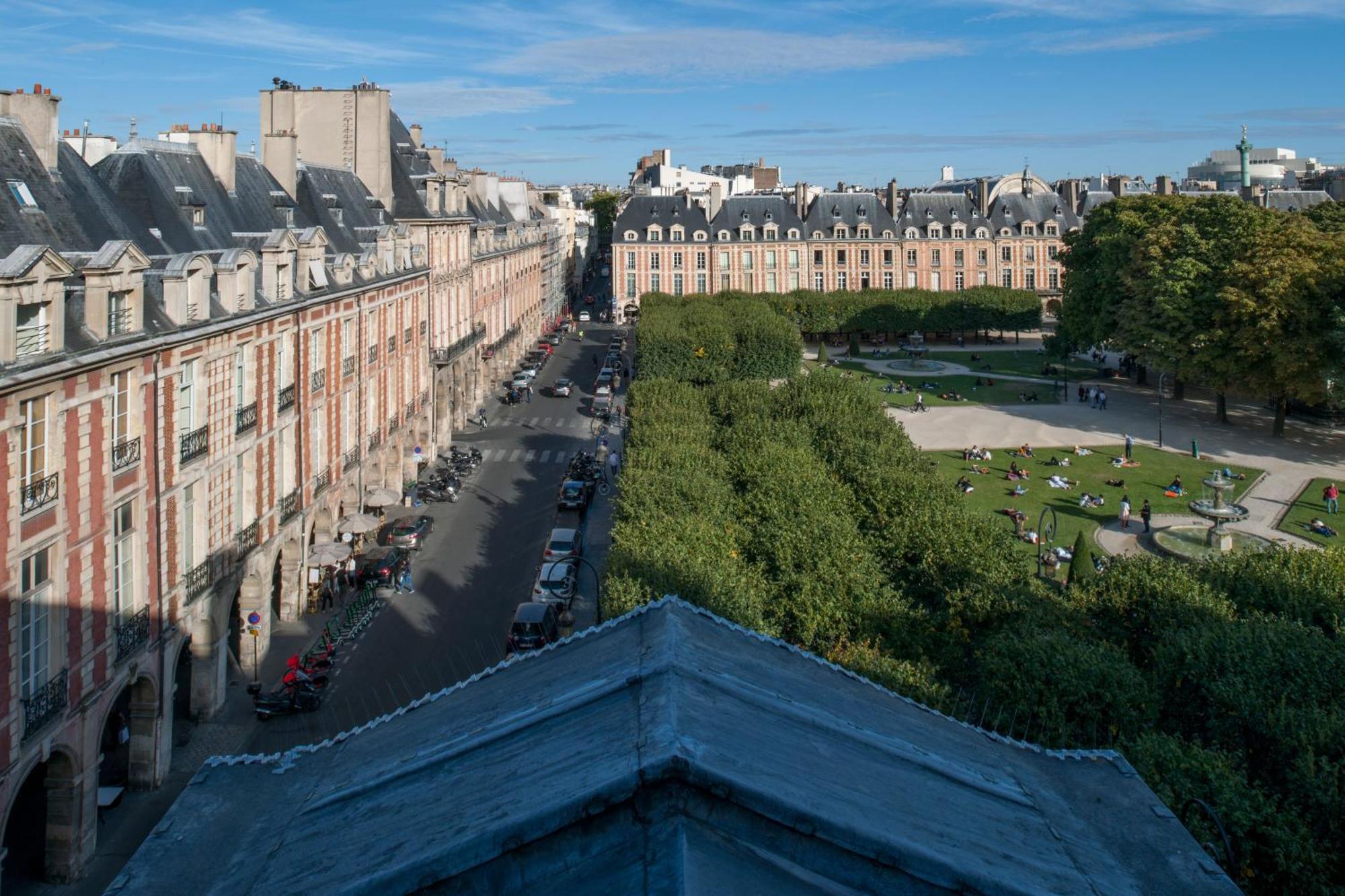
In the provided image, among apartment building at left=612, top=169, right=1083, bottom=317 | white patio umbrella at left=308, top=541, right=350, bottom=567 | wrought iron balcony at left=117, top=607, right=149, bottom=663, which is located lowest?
white patio umbrella at left=308, top=541, right=350, bottom=567

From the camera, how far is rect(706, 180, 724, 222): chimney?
98062 mm

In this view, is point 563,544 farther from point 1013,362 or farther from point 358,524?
point 1013,362

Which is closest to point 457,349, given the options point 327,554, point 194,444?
point 327,554

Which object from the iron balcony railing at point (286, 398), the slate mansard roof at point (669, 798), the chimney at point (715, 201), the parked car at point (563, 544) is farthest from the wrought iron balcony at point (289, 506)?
the chimney at point (715, 201)

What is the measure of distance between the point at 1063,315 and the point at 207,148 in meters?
52.6

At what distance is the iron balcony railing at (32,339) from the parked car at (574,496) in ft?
80.9

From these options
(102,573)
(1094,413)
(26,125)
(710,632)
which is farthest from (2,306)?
(1094,413)

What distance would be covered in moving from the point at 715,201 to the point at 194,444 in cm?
7824

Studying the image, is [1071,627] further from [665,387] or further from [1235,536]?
[665,387]

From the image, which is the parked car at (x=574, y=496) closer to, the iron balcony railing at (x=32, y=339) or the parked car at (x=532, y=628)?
the parked car at (x=532, y=628)

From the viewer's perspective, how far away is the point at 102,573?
19.7m

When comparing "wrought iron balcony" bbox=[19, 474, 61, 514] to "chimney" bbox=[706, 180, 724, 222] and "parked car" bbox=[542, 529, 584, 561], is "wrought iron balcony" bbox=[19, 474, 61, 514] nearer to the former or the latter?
"parked car" bbox=[542, 529, 584, 561]

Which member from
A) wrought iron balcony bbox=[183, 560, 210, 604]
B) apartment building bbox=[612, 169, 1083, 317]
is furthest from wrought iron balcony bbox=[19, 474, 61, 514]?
apartment building bbox=[612, 169, 1083, 317]

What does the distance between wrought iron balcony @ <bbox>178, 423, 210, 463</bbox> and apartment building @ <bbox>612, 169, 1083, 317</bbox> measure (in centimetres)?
7549
